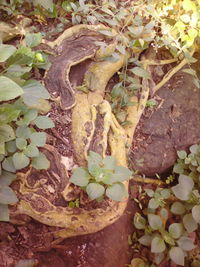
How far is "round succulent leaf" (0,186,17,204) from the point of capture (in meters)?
1.76

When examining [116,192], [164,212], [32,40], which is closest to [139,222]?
[164,212]

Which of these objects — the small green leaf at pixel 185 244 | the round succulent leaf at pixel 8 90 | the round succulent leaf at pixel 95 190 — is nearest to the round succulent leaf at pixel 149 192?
the small green leaf at pixel 185 244

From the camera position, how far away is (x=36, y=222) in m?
2.00

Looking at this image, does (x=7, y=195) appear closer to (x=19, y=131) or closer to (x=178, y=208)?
(x=19, y=131)

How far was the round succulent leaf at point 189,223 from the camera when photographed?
223cm

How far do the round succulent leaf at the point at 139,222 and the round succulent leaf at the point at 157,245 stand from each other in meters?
0.17

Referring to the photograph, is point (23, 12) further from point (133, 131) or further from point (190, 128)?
point (190, 128)

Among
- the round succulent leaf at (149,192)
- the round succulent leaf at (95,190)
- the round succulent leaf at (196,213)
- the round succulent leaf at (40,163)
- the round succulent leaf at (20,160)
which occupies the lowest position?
the round succulent leaf at (149,192)

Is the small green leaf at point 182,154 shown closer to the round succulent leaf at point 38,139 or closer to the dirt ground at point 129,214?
the dirt ground at point 129,214

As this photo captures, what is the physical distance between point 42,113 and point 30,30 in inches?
31.2

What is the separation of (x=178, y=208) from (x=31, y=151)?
1236mm

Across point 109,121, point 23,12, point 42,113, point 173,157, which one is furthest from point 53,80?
point 173,157

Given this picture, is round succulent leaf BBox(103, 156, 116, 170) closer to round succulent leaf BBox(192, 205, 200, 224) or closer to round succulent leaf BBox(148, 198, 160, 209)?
round succulent leaf BBox(148, 198, 160, 209)

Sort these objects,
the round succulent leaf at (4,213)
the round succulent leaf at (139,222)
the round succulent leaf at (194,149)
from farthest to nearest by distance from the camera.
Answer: the round succulent leaf at (194,149) < the round succulent leaf at (139,222) < the round succulent leaf at (4,213)
